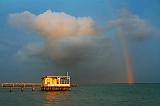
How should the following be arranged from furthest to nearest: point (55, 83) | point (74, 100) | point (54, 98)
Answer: point (55, 83)
point (54, 98)
point (74, 100)

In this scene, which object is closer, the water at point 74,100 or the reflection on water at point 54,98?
the water at point 74,100

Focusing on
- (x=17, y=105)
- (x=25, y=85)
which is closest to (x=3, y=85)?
(x=25, y=85)

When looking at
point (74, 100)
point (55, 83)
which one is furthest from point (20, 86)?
point (74, 100)

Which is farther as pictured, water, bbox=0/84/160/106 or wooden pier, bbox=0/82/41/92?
wooden pier, bbox=0/82/41/92

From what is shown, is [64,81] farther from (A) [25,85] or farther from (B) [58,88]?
(A) [25,85]

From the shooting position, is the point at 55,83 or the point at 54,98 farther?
the point at 55,83

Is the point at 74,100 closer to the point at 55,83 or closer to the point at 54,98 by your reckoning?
the point at 54,98

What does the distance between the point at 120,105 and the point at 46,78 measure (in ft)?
149

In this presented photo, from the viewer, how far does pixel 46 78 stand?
104125mm

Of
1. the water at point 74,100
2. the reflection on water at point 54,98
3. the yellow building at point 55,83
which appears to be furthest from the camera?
the yellow building at point 55,83

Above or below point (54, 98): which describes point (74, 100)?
below

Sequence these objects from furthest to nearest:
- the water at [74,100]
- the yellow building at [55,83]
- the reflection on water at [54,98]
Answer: the yellow building at [55,83] → the reflection on water at [54,98] → the water at [74,100]

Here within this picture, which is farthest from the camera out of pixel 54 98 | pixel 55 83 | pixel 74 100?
pixel 55 83

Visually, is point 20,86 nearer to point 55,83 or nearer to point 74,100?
point 55,83
